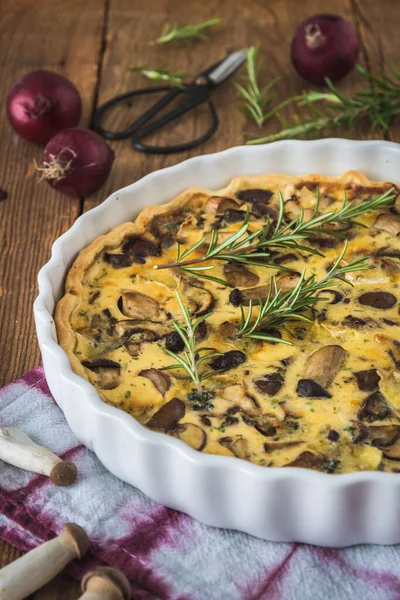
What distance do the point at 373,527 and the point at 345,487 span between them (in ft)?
0.58

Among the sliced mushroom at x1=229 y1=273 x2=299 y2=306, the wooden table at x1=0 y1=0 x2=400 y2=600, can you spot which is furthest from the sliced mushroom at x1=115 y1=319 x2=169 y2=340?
the wooden table at x1=0 y1=0 x2=400 y2=600

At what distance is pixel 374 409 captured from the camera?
2352mm

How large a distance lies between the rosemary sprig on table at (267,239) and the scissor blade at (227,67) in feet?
4.07

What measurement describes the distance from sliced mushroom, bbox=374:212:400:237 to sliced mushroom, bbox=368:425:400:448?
2.80 ft

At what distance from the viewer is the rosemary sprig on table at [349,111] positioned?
3.67m

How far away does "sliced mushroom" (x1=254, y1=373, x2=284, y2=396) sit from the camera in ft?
7.91

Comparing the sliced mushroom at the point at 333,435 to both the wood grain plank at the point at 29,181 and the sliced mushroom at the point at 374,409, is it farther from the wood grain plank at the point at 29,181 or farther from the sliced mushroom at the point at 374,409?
the wood grain plank at the point at 29,181

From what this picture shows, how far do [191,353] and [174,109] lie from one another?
6.08 ft

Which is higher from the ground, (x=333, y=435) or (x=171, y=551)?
(x=333, y=435)

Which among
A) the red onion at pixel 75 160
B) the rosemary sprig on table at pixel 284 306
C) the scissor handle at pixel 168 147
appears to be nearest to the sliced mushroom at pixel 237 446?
the rosemary sprig on table at pixel 284 306

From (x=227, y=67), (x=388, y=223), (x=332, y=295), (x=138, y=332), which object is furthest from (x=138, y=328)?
(x=227, y=67)

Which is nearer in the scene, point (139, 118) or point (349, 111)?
point (349, 111)

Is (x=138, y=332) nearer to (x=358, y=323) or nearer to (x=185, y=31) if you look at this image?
(x=358, y=323)

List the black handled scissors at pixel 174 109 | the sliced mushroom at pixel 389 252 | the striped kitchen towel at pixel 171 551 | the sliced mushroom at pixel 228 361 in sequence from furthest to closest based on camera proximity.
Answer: the black handled scissors at pixel 174 109 → the sliced mushroom at pixel 389 252 → the sliced mushroom at pixel 228 361 → the striped kitchen towel at pixel 171 551
